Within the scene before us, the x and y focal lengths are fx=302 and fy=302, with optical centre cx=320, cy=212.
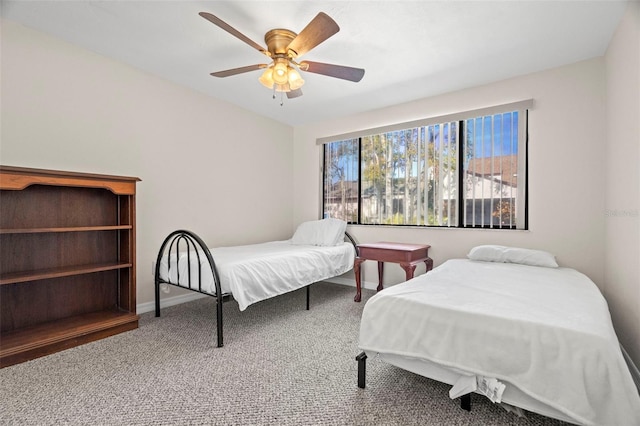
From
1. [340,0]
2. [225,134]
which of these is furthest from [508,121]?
[225,134]

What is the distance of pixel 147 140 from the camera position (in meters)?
3.03

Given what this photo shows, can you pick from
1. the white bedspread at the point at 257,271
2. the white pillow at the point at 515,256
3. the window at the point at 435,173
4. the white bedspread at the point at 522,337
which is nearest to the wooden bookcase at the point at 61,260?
the white bedspread at the point at 257,271

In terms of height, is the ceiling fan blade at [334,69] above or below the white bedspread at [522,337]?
above

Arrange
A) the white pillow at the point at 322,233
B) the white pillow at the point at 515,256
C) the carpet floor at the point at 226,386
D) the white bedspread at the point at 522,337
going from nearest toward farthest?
the white bedspread at the point at 522,337, the carpet floor at the point at 226,386, the white pillow at the point at 515,256, the white pillow at the point at 322,233

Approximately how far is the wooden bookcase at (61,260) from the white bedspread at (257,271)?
0.46 metres

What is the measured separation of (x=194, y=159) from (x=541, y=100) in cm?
359

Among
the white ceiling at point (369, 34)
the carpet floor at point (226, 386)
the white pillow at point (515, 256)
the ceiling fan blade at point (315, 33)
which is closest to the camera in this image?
the carpet floor at point (226, 386)

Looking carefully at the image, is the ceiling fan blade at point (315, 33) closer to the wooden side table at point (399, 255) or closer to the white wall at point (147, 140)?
the white wall at point (147, 140)

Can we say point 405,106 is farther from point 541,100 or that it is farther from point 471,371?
point 471,371

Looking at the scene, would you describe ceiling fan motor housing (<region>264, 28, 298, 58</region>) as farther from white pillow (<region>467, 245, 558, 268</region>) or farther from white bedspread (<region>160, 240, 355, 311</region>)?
white pillow (<region>467, 245, 558, 268</region>)

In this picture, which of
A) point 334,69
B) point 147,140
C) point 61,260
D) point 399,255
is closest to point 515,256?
point 399,255

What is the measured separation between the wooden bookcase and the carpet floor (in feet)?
0.59

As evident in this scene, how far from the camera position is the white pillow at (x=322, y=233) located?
146 inches

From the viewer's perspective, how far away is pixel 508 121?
3053 mm
